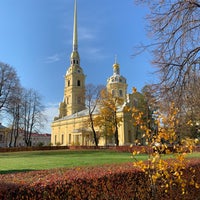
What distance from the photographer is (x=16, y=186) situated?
192 inches

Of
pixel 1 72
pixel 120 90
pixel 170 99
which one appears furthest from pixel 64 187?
pixel 120 90

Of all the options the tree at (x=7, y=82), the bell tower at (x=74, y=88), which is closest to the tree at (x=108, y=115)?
the tree at (x=7, y=82)

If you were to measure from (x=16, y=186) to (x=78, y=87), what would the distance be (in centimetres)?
7248

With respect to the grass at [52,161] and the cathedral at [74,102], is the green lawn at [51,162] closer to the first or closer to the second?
the grass at [52,161]

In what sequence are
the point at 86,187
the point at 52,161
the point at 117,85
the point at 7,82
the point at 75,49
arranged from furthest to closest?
the point at 75,49 → the point at 117,85 → the point at 7,82 → the point at 52,161 → the point at 86,187

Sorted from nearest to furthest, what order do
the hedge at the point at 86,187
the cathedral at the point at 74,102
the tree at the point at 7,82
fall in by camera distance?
the hedge at the point at 86,187 → the tree at the point at 7,82 → the cathedral at the point at 74,102

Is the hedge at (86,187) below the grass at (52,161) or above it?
above

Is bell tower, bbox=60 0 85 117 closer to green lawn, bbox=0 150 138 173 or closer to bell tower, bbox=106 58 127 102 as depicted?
bell tower, bbox=106 58 127 102

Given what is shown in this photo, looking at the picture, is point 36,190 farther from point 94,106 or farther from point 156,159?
point 94,106

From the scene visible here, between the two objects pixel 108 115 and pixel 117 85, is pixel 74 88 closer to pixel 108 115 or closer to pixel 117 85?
pixel 117 85

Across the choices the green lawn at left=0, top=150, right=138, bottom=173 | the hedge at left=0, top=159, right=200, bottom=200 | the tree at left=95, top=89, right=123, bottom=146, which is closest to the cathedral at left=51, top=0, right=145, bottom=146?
the tree at left=95, top=89, right=123, bottom=146

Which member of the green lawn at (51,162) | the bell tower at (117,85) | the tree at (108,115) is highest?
the bell tower at (117,85)

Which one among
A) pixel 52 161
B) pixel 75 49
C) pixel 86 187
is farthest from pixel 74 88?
pixel 86 187

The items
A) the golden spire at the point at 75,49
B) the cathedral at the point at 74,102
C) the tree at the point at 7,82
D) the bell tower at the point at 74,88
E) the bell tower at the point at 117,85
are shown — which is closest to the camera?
the tree at the point at 7,82
